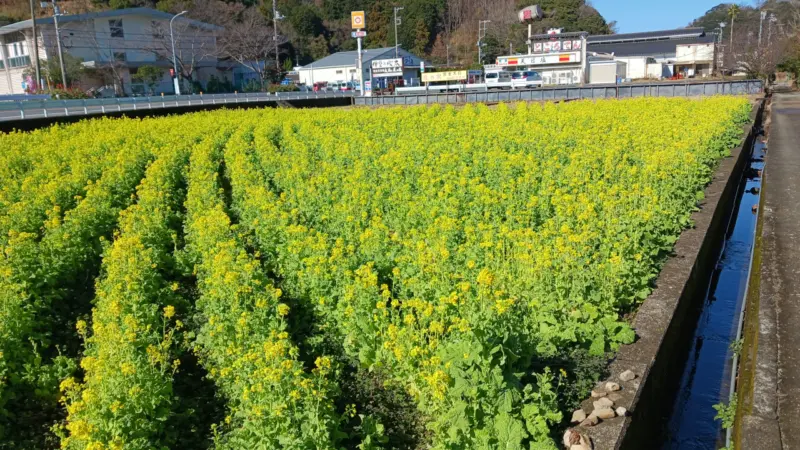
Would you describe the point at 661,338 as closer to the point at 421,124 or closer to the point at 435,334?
the point at 435,334

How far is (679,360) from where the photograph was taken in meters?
6.94

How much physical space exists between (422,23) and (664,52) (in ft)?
102

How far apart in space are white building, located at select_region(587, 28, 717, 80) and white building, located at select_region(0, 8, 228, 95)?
4628 cm

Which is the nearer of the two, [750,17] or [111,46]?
[111,46]

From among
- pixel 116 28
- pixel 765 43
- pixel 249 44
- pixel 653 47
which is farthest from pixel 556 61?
pixel 116 28

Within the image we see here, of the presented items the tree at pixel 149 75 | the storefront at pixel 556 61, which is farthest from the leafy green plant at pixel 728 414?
the storefront at pixel 556 61

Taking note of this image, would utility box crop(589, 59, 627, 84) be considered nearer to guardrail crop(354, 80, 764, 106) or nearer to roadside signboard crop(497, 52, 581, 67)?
roadside signboard crop(497, 52, 581, 67)

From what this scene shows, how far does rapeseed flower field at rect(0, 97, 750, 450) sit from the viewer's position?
4.34m

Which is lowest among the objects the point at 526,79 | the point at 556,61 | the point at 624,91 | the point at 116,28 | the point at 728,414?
the point at 728,414

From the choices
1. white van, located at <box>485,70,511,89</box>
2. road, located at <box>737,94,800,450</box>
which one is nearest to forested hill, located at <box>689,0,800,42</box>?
white van, located at <box>485,70,511,89</box>

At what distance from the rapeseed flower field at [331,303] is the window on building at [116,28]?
42.6 m

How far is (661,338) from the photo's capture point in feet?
18.7

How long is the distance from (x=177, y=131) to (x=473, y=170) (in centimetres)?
1234

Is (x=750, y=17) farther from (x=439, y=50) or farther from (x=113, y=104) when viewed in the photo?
(x=113, y=104)
